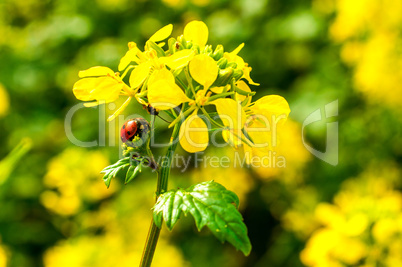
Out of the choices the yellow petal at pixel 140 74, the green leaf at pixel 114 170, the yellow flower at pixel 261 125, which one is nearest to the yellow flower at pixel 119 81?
the yellow petal at pixel 140 74

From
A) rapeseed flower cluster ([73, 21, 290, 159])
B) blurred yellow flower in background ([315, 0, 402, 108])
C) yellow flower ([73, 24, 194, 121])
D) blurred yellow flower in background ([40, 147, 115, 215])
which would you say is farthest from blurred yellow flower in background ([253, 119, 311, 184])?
yellow flower ([73, 24, 194, 121])

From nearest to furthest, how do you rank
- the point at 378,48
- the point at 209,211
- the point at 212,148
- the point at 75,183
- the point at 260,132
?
1. the point at 209,211
2. the point at 260,132
3. the point at 75,183
4. the point at 378,48
5. the point at 212,148

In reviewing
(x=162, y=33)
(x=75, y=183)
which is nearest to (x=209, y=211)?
(x=162, y=33)

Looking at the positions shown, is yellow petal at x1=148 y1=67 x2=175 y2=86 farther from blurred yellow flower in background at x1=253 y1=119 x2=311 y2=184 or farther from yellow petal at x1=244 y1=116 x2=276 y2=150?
blurred yellow flower in background at x1=253 y1=119 x2=311 y2=184

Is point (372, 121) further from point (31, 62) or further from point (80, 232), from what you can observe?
point (31, 62)

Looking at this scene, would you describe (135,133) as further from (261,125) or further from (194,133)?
(261,125)

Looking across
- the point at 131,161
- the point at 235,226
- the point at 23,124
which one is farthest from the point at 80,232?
the point at 235,226
